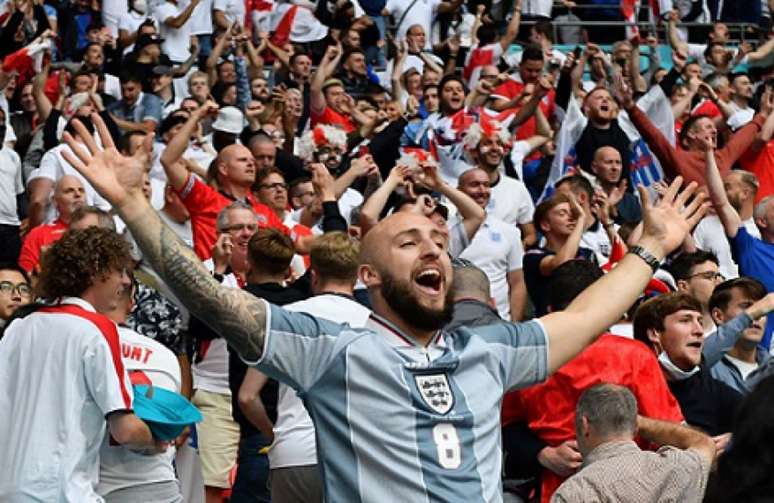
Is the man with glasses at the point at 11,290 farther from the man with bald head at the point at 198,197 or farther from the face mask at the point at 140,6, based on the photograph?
the face mask at the point at 140,6

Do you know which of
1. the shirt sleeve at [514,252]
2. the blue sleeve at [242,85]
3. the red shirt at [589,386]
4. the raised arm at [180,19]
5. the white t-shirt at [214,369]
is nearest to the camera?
the red shirt at [589,386]

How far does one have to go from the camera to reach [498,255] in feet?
33.6

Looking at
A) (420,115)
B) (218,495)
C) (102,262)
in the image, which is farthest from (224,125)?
(102,262)

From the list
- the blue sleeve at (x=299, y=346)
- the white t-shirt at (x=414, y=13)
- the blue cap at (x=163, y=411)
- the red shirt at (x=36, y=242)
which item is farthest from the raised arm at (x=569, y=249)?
the white t-shirt at (x=414, y=13)

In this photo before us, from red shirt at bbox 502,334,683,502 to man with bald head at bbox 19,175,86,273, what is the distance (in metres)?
4.11

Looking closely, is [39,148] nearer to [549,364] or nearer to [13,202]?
[13,202]

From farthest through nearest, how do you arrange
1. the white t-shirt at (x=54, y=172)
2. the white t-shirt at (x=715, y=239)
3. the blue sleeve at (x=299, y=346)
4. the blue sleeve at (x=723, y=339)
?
the white t-shirt at (x=54, y=172)
the white t-shirt at (x=715, y=239)
the blue sleeve at (x=723, y=339)
the blue sleeve at (x=299, y=346)

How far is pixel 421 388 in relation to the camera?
14.2ft

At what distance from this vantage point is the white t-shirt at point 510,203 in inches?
448

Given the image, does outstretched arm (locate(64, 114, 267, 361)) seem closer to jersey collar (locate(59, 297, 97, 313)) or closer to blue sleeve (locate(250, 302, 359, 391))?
blue sleeve (locate(250, 302, 359, 391))

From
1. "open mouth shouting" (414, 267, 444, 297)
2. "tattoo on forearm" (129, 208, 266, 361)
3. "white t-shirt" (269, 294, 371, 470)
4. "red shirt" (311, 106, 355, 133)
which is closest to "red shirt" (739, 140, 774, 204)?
"red shirt" (311, 106, 355, 133)

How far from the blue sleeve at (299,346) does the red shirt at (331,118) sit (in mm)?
10698

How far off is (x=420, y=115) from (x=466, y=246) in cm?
546

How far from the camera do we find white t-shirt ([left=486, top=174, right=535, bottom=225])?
37.4 ft
